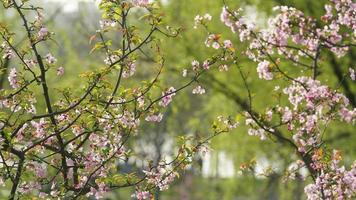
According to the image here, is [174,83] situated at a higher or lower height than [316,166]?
higher

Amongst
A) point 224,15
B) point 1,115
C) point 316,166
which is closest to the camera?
point 1,115

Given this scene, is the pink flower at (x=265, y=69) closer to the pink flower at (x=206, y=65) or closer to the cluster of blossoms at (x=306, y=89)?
the cluster of blossoms at (x=306, y=89)

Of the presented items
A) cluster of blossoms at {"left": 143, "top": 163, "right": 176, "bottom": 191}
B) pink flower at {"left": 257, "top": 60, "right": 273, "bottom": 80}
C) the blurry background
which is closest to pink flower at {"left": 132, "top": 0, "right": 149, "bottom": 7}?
cluster of blossoms at {"left": 143, "top": 163, "right": 176, "bottom": 191}

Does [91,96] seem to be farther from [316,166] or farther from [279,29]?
[279,29]

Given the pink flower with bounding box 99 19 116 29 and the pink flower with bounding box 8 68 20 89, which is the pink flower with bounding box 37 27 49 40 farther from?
A: the pink flower with bounding box 99 19 116 29

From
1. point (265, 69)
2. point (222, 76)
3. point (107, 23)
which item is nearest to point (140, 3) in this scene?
point (107, 23)

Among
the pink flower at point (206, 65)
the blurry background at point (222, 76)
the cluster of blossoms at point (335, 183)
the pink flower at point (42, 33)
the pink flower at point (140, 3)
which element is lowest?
the cluster of blossoms at point (335, 183)

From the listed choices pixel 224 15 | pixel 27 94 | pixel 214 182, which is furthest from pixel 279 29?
pixel 214 182

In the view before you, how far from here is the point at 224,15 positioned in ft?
27.4

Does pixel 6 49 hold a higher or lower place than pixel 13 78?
higher

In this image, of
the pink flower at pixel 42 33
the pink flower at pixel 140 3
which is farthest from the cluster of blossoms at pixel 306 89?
the pink flower at pixel 42 33

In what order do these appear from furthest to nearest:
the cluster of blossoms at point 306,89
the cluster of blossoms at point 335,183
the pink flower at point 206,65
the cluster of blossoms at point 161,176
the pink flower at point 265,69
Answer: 1. the pink flower at point 265,69
2. the cluster of blossoms at point 306,89
3. the cluster of blossoms at point 335,183
4. the pink flower at point 206,65
5. the cluster of blossoms at point 161,176

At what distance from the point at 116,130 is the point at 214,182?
95.0 feet

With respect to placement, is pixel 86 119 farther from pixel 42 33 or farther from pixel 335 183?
pixel 335 183
